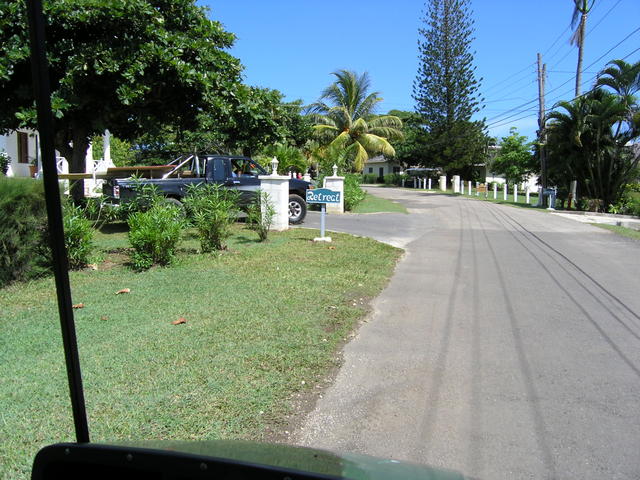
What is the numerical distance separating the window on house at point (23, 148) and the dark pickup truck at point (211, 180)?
11069mm

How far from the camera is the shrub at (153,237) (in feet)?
27.2

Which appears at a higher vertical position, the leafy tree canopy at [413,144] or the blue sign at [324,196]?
the leafy tree canopy at [413,144]

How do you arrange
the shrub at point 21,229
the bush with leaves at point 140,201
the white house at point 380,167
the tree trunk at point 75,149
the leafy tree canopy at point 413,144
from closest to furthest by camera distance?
1. the shrub at point 21,229
2. the bush with leaves at point 140,201
3. the tree trunk at point 75,149
4. the leafy tree canopy at point 413,144
5. the white house at point 380,167

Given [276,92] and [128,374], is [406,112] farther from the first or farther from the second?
[128,374]

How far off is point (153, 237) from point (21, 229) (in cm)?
184

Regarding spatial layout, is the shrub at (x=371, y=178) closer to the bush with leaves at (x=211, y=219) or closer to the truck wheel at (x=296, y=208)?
the truck wheel at (x=296, y=208)

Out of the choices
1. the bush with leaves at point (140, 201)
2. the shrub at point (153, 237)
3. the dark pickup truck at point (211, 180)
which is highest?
the dark pickup truck at point (211, 180)

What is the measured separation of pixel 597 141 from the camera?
2400 centimetres

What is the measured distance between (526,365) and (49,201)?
4348 mm

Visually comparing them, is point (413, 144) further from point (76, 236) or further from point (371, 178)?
point (76, 236)

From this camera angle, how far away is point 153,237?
27.1ft

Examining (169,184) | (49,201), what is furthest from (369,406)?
(169,184)

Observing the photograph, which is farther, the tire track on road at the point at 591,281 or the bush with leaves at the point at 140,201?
the bush with leaves at the point at 140,201

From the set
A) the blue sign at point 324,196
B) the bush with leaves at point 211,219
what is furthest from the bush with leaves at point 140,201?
the blue sign at point 324,196
